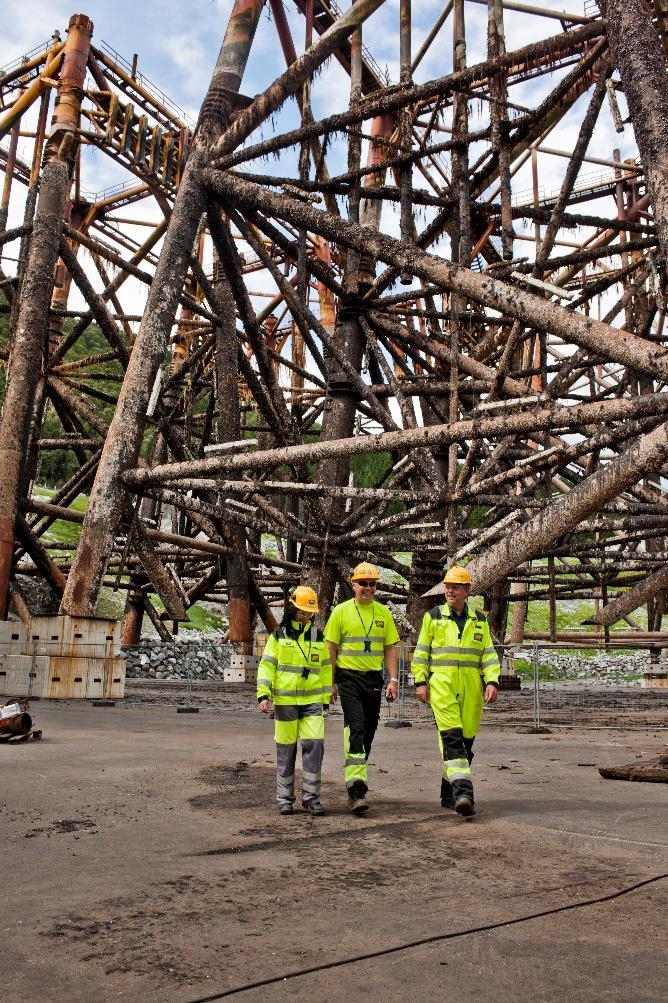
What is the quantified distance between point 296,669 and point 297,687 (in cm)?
11

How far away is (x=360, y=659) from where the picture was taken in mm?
5555

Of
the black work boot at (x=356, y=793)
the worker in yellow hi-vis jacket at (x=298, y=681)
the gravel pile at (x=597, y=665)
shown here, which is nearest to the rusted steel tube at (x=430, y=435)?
the worker in yellow hi-vis jacket at (x=298, y=681)

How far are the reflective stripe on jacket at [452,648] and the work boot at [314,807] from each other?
97 cm

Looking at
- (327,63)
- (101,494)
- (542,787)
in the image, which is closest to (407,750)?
(542,787)

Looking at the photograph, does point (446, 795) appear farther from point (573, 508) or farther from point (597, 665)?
point (597, 665)

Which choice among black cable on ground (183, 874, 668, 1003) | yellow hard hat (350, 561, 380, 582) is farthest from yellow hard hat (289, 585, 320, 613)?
black cable on ground (183, 874, 668, 1003)

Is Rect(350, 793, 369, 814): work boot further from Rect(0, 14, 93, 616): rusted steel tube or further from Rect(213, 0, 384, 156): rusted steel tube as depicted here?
Rect(213, 0, 384, 156): rusted steel tube

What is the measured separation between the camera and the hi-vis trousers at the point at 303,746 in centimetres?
492

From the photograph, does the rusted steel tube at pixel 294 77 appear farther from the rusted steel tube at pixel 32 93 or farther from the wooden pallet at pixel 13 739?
the wooden pallet at pixel 13 739

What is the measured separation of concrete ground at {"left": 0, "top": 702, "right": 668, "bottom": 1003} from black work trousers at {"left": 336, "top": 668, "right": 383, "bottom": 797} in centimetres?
33

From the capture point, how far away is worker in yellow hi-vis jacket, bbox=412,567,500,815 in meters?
5.09

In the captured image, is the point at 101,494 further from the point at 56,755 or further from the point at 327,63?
the point at 327,63

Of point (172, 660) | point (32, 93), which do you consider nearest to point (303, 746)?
point (32, 93)

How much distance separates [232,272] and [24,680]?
259 inches
